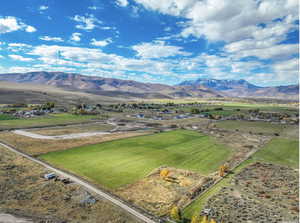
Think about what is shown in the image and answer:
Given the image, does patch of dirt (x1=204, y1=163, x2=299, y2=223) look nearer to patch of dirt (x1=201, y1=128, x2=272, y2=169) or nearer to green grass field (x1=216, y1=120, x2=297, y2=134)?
patch of dirt (x1=201, y1=128, x2=272, y2=169)

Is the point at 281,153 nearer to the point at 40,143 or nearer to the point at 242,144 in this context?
the point at 242,144

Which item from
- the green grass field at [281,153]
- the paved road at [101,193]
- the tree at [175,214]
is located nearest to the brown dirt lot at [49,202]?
the paved road at [101,193]

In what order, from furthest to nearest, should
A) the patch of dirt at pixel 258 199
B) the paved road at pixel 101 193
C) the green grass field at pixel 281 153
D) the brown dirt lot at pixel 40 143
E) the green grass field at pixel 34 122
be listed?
1. the green grass field at pixel 34 122
2. the brown dirt lot at pixel 40 143
3. the green grass field at pixel 281 153
4. the patch of dirt at pixel 258 199
5. the paved road at pixel 101 193

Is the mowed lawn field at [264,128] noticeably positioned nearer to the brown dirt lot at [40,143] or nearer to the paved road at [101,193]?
the brown dirt lot at [40,143]

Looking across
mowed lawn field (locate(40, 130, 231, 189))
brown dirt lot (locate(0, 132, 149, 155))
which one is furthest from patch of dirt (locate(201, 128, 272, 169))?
brown dirt lot (locate(0, 132, 149, 155))

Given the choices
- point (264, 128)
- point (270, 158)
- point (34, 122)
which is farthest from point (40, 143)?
point (264, 128)

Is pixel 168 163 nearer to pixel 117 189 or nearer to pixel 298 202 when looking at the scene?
pixel 117 189

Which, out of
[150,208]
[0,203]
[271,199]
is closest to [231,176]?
[271,199]
